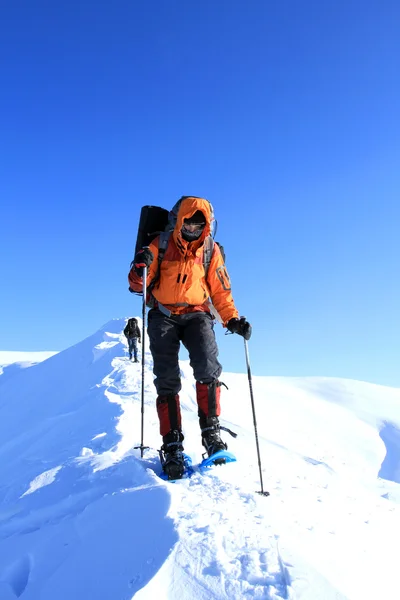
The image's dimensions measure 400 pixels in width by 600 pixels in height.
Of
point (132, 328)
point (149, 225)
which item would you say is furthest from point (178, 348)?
point (132, 328)

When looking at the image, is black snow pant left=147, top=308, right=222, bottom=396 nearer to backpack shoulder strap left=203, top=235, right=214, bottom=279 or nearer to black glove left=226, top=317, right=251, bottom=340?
black glove left=226, top=317, right=251, bottom=340

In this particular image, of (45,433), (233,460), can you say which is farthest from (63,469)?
(45,433)

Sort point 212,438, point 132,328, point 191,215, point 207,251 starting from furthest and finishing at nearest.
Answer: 1. point 132,328
2. point 207,251
3. point 191,215
4. point 212,438

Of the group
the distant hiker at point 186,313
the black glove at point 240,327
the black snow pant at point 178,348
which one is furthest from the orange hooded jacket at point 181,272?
the black glove at point 240,327

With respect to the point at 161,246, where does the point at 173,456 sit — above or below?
below

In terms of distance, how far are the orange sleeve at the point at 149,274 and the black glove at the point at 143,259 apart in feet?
0.55

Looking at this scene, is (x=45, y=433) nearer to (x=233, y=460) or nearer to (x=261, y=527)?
(x=233, y=460)

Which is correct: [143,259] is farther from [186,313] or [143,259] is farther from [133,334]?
[133,334]

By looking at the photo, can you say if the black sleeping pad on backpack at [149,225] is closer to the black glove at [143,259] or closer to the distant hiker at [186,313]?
the distant hiker at [186,313]

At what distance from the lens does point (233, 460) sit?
3625 mm

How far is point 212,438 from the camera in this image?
3.70 metres

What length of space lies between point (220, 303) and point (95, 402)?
6526mm

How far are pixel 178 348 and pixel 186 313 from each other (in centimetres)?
36

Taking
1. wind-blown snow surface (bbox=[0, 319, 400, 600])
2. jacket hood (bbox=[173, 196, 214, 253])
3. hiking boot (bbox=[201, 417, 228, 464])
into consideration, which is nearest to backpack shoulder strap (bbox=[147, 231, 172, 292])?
jacket hood (bbox=[173, 196, 214, 253])
